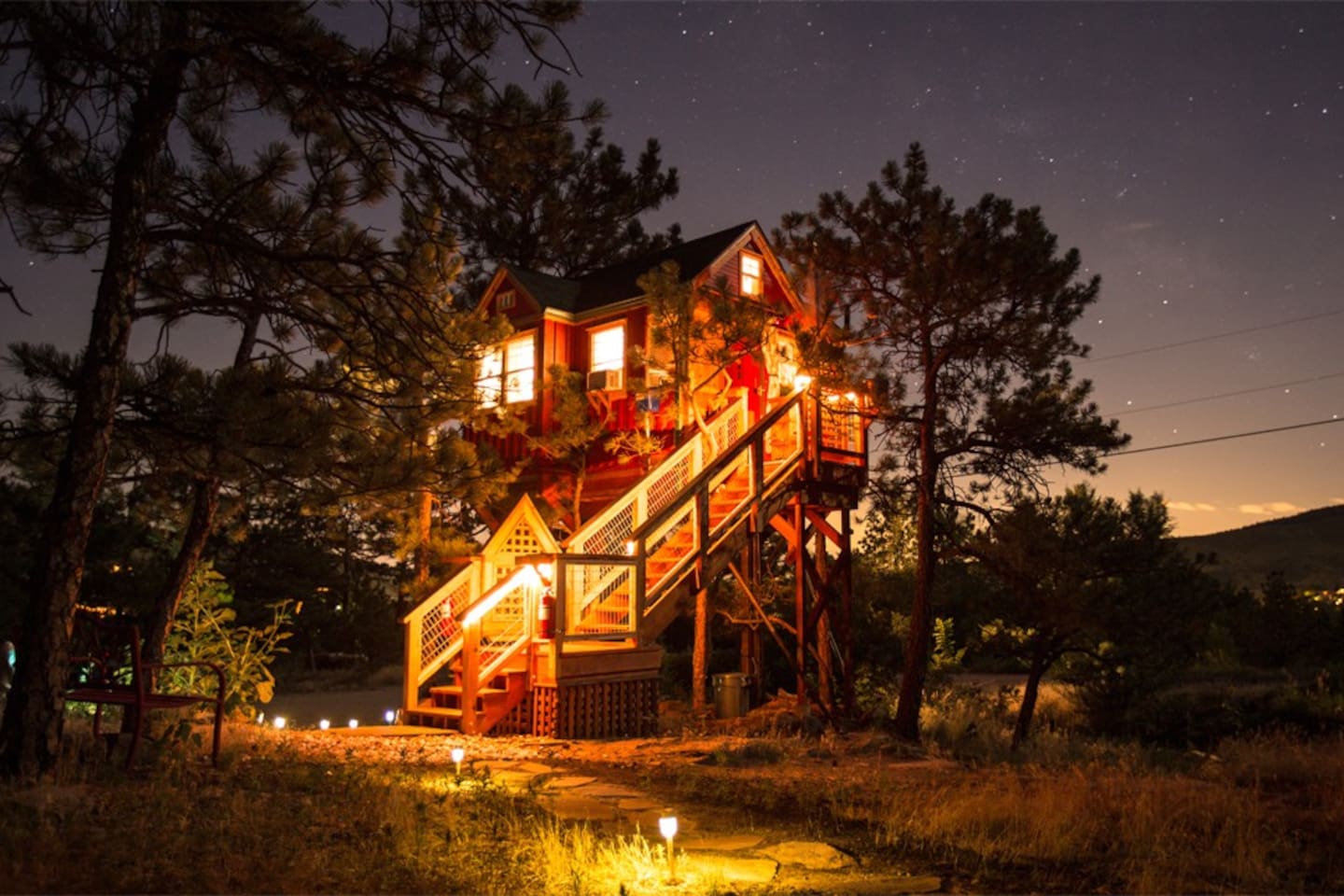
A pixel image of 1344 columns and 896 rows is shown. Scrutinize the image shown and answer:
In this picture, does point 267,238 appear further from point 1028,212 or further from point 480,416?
point 1028,212

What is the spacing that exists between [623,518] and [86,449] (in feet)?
26.7

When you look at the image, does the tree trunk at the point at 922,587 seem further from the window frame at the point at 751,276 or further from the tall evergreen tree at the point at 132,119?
the tall evergreen tree at the point at 132,119

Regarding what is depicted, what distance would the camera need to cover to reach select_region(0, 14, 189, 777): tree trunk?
23.3ft

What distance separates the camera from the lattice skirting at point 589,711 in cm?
1231

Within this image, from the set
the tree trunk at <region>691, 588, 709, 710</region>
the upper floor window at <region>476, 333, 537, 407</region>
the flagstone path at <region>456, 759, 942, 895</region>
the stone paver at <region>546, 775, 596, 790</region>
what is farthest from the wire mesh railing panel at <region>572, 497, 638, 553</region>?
the upper floor window at <region>476, 333, 537, 407</region>

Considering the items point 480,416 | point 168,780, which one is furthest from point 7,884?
point 480,416

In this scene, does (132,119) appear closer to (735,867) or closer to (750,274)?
(735,867)

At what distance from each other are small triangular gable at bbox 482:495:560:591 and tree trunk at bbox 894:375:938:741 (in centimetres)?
575

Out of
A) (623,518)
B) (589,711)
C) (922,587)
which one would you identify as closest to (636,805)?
(589,711)

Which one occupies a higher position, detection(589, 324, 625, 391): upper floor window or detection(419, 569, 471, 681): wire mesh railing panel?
detection(589, 324, 625, 391): upper floor window

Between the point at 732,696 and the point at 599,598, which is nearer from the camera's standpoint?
the point at 599,598

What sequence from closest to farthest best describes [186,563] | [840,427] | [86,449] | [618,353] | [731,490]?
1. [86,449]
2. [186,563]
3. [731,490]
4. [840,427]
5. [618,353]

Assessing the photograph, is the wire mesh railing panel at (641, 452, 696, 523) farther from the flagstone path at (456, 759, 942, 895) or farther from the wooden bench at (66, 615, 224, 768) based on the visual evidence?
the wooden bench at (66, 615, 224, 768)

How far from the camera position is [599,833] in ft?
21.2
